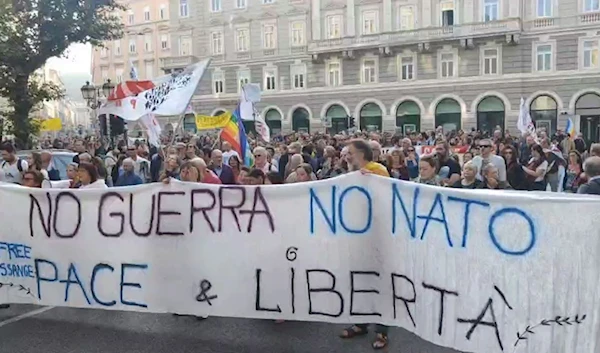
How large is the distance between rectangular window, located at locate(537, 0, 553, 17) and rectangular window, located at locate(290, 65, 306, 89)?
1607cm

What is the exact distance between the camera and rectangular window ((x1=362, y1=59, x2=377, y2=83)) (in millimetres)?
39344

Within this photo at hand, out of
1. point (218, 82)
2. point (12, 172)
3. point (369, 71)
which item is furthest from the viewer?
point (218, 82)

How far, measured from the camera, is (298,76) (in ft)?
139

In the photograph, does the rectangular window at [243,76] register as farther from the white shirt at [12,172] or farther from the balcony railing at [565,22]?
the white shirt at [12,172]

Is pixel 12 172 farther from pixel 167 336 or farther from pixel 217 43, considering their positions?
pixel 217 43

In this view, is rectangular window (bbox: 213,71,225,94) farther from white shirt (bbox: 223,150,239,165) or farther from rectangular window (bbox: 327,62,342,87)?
white shirt (bbox: 223,150,239,165)

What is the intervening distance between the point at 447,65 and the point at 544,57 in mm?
5761

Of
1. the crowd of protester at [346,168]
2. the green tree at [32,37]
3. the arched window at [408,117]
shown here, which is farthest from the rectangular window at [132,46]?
the crowd of protester at [346,168]

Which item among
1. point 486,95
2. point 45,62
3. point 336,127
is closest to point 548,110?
point 486,95

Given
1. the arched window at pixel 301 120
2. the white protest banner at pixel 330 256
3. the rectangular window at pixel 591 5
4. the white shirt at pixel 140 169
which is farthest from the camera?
the arched window at pixel 301 120

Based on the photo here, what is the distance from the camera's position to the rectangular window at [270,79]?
4331 cm

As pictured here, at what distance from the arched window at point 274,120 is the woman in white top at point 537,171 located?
3491 centimetres

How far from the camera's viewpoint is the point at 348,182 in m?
4.18

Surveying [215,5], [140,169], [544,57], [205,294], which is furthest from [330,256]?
[215,5]
